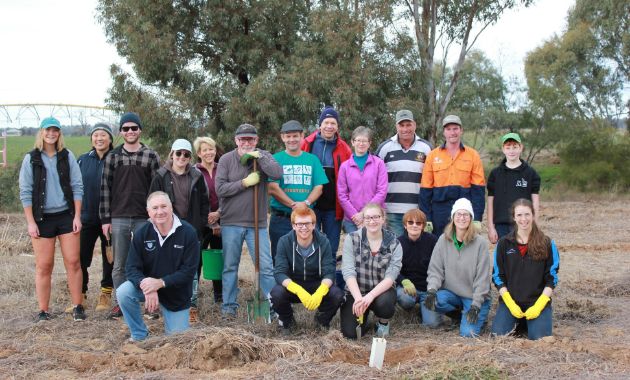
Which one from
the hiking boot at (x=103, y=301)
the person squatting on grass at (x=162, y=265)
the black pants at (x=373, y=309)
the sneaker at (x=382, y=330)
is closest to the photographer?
the person squatting on grass at (x=162, y=265)

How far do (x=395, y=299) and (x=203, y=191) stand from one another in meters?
2.15

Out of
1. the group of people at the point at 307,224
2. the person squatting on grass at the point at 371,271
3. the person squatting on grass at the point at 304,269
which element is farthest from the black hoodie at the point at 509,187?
the person squatting on grass at the point at 304,269

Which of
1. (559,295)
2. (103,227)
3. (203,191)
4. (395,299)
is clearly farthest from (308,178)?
(559,295)

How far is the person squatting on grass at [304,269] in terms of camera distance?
583cm

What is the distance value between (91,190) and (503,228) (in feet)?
14.0

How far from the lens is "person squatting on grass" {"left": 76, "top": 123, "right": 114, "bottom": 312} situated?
6.88 m

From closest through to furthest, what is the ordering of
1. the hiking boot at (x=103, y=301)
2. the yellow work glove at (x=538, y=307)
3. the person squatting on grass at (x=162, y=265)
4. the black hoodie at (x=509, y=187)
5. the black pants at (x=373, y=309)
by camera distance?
the person squatting on grass at (x=162, y=265) → the yellow work glove at (x=538, y=307) → the black pants at (x=373, y=309) → the black hoodie at (x=509, y=187) → the hiking boot at (x=103, y=301)

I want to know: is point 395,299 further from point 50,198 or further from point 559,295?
point 50,198

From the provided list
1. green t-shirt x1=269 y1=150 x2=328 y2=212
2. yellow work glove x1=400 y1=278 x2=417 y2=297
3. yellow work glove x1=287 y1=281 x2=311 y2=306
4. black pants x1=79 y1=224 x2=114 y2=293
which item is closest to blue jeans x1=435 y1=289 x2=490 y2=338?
yellow work glove x1=400 y1=278 x2=417 y2=297

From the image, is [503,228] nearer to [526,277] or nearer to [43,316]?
[526,277]

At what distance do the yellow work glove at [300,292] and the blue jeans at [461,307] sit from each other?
126 centimetres

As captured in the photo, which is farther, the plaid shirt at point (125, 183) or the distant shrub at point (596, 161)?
the distant shrub at point (596, 161)

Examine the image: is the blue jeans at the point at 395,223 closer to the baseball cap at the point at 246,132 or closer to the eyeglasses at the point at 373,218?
the eyeglasses at the point at 373,218

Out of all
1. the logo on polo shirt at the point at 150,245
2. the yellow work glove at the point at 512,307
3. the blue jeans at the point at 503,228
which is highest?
the blue jeans at the point at 503,228
